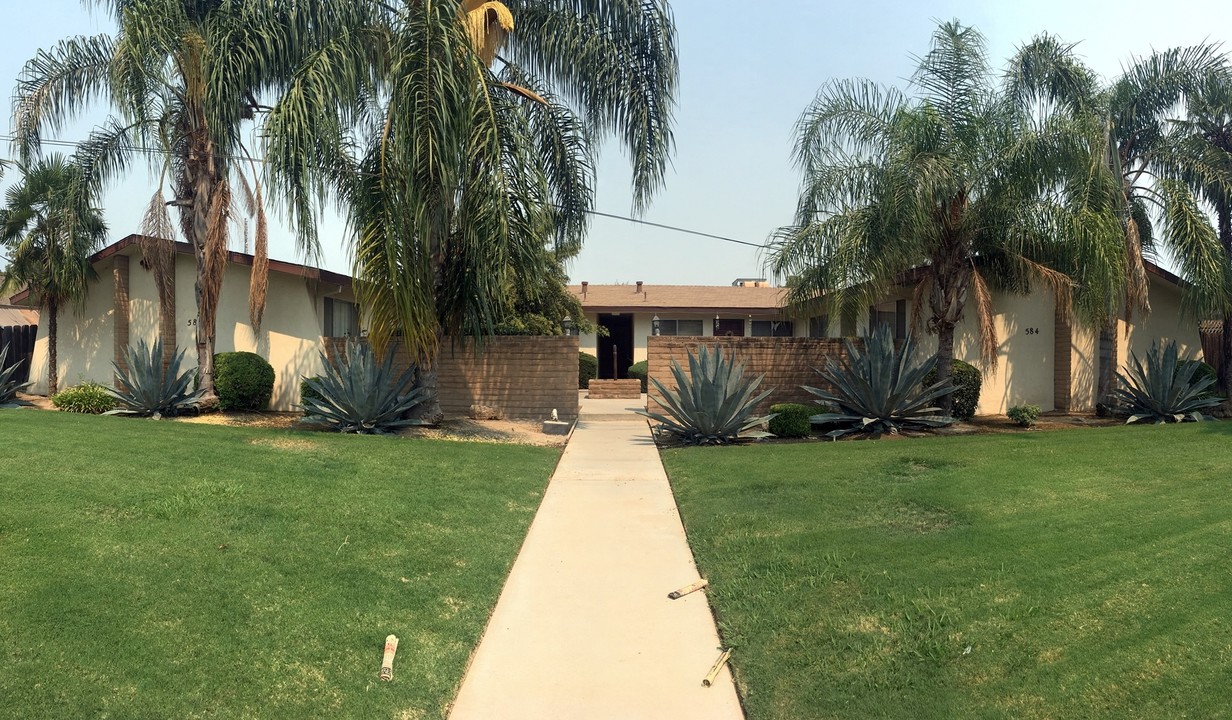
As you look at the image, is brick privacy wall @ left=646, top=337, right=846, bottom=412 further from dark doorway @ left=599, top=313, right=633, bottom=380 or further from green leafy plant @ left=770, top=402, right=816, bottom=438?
dark doorway @ left=599, top=313, right=633, bottom=380

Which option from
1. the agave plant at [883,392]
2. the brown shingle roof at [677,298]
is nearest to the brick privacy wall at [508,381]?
the agave plant at [883,392]

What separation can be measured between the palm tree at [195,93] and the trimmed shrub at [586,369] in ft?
38.9

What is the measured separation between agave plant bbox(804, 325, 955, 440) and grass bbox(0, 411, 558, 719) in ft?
20.8

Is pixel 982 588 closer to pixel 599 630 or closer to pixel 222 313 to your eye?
pixel 599 630

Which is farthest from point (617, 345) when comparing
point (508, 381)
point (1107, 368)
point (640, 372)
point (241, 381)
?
point (1107, 368)

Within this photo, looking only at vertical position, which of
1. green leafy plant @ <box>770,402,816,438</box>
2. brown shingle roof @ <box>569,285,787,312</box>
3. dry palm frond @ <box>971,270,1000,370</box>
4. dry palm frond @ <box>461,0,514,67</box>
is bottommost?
green leafy plant @ <box>770,402,816,438</box>

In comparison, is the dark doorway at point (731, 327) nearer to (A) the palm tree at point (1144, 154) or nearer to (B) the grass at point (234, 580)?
(A) the palm tree at point (1144, 154)

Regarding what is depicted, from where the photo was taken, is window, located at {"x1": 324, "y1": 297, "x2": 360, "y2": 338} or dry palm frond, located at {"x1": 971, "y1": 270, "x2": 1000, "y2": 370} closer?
dry palm frond, located at {"x1": 971, "y1": 270, "x2": 1000, "y2": 370}

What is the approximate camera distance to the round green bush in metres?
14.8

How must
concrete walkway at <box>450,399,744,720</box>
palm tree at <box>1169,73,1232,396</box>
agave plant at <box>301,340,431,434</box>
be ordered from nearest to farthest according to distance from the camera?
concrete walkway at <box>450,399,744,720</box>
agave plant at <box>301,340,431,434</box>
palm tree at <box>1169,73,1232,396</box>

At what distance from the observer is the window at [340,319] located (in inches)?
688

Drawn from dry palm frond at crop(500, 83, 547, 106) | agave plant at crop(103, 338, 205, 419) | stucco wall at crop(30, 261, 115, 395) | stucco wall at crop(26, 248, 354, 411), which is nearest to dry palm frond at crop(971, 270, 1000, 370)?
dry palm frond at crop(500, 83, 547, 106)

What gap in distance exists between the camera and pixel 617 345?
2830 cm

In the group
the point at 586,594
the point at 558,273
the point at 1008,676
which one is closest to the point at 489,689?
the point at 586,594
